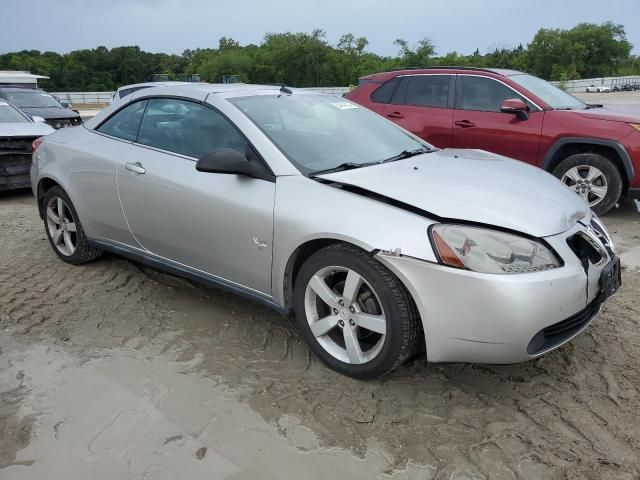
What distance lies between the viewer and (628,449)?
2387mm

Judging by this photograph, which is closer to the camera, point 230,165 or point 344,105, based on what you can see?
point 230,165

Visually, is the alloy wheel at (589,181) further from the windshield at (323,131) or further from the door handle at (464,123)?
the windshield at (323,131)

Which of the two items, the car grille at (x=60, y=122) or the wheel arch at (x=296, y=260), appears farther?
the car grille at (x=60, y=122)

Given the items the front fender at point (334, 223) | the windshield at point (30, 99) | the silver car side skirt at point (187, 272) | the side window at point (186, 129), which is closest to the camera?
the front fender at point (334, 223)

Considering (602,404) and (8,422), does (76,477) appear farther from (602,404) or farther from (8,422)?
(602,404)

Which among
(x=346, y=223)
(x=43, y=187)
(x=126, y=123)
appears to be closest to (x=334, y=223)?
(x=346, y=223)

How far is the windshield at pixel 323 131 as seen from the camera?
3293mm

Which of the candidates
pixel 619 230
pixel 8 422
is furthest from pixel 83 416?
pixel 619 230

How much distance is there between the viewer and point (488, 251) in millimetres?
2527

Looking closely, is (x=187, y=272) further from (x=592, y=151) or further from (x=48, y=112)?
(x=48, y=112)

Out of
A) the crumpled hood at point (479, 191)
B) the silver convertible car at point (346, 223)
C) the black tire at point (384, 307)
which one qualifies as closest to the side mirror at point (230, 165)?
the silver convertible car at point (346, 223)

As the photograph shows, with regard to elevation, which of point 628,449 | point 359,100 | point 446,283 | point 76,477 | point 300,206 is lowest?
point 76,477

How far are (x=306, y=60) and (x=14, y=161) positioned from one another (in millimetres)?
70395

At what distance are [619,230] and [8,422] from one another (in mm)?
5539
